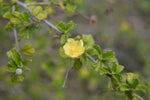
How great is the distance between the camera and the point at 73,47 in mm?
1344

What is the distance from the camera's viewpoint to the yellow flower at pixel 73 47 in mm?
1288

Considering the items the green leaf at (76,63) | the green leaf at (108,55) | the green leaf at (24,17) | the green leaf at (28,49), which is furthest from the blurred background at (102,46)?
the green leaf at (108,55)

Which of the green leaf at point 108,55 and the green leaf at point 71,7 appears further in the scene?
the green leaf at point 71,7

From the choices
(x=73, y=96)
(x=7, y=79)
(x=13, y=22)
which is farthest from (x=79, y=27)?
(x=13, y=22)

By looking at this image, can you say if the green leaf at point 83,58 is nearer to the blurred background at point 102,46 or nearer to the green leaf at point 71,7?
the green leaf at point 71,7

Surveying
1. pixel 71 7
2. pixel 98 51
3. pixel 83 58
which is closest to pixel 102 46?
pixel 71 7

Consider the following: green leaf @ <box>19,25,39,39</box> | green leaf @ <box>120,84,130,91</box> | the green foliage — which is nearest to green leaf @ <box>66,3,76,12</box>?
the green foliage

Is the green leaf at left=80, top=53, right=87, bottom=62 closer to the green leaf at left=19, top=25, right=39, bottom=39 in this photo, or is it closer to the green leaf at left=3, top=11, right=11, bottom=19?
→ the green leaf at left=19, top=25, right=39, bottom=39

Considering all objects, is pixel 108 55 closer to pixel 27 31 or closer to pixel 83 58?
pixel 83 58

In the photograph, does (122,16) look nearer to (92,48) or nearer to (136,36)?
(136,36)

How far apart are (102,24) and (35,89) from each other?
258 cm

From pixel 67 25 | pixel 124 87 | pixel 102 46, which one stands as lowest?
pixel 102 46

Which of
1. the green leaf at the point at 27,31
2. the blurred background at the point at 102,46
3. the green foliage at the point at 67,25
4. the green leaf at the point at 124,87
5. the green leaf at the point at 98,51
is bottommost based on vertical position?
the blurred background at the point at 102,46

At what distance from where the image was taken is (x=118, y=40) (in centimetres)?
448
